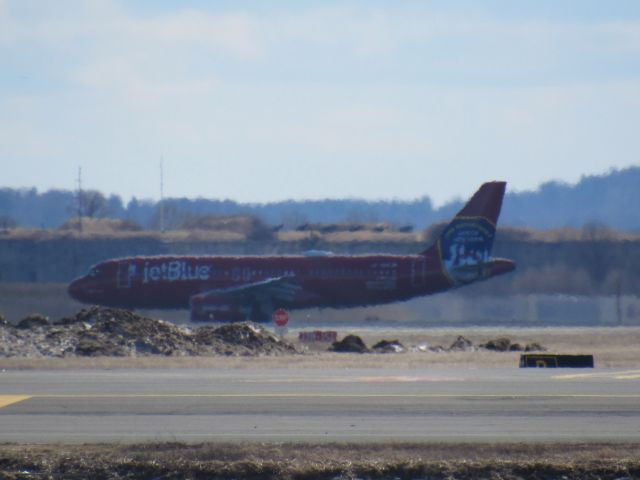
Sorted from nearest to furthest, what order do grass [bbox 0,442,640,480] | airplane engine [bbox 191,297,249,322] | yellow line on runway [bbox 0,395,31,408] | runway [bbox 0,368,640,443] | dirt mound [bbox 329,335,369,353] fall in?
grass [bbox 0,442,640,480], runway [bbox 0,368,640,443], yellow line on runway [bbox 0,395,31,408], dirt mound [bbox 329,335,369,353], airplane engine [bbox 191,297,249,322]

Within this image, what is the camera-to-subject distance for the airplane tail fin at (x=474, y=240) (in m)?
50.9

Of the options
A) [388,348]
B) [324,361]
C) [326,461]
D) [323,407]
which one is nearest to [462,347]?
[388,348]

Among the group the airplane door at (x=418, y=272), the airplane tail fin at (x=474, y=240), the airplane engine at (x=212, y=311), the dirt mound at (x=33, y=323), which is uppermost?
the airplane tail fin at (x=474, y=240)

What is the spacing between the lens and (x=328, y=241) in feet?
244

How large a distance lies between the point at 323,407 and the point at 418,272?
35.5 m

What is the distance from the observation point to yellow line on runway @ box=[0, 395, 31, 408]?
1689 centimetres

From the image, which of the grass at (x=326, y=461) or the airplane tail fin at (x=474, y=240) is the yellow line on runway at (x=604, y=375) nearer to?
the grass at (x=326, y=461)

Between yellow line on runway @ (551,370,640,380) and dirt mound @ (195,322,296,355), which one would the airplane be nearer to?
dirt mound @ (195,322,296,355)

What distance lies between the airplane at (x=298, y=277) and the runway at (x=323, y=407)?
29.7m

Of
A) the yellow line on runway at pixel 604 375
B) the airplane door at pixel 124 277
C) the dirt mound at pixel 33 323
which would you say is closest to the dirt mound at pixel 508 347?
the yellow line on runway at pixel 604 375

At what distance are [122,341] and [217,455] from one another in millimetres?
17298

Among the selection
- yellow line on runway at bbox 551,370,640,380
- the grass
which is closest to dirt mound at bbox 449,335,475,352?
yellow line on runway at bbox 551,370,640,380

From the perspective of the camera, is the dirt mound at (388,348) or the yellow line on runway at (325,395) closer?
the yellow line on runway at (325,395)

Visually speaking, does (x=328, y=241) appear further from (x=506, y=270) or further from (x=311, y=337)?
(x=311, y=337)
